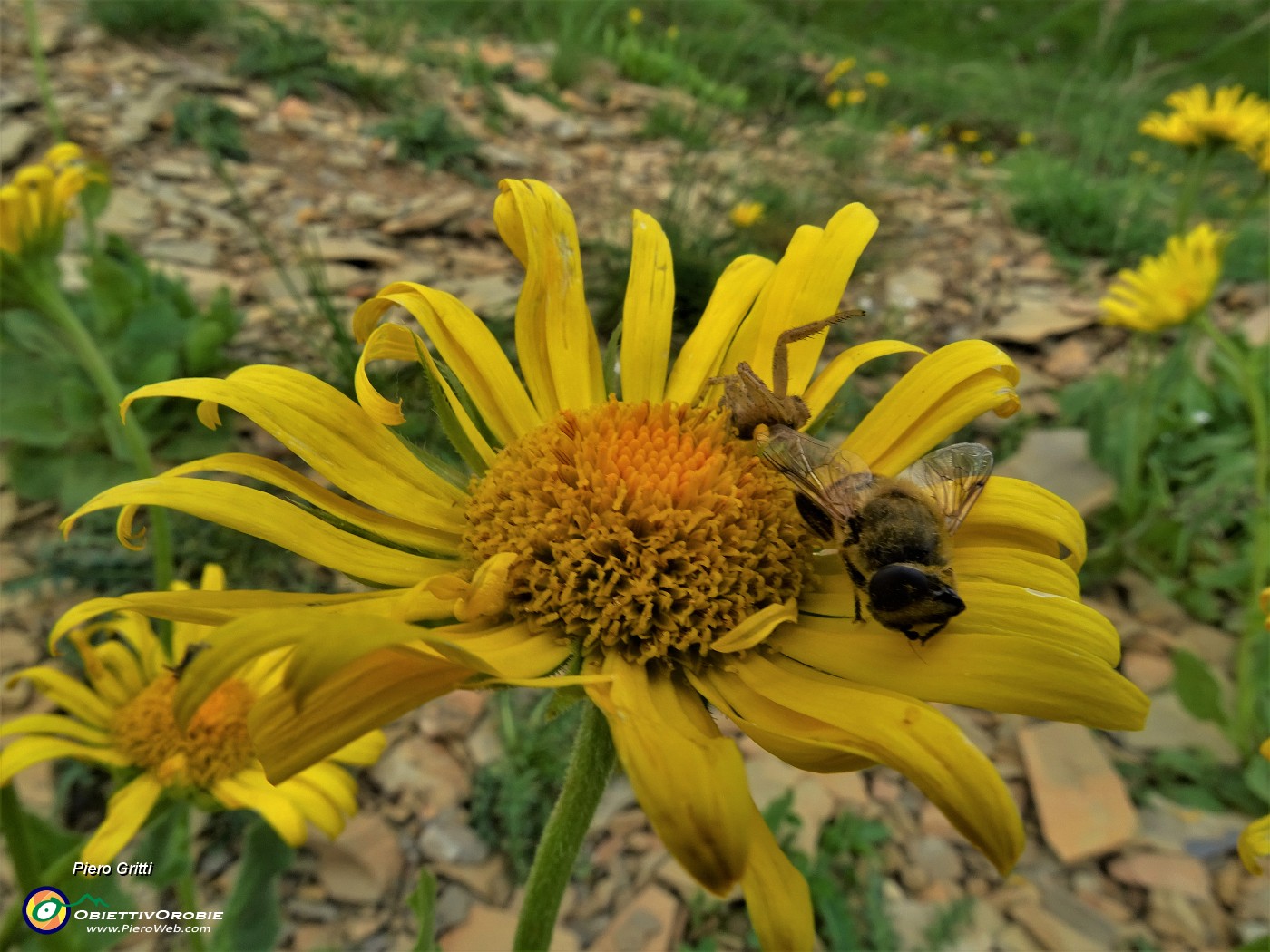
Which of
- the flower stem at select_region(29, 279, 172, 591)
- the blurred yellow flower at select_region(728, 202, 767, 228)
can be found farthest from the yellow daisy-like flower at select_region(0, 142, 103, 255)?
the blurred yellow flower at select_region(728, 202, 767, 228)

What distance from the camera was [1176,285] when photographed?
2953 mm

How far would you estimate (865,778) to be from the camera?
7.74 feet

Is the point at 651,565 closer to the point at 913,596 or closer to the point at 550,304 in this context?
the point at 913,596

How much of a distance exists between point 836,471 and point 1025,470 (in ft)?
8.38

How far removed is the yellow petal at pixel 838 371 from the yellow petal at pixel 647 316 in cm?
26

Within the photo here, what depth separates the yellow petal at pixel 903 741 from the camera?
0.75m

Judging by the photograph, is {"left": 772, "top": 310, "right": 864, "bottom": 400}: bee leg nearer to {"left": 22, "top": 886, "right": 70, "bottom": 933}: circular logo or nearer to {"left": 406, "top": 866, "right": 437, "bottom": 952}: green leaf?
{"left": 406, "top": 866, "right": 437, "bottom": 952}: green leaf

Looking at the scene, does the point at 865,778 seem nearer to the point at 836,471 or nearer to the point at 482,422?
the point at 836,471

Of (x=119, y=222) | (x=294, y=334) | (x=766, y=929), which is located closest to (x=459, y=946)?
(x=766, y=929)

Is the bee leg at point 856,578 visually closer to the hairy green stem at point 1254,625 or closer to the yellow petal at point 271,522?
the yellow petal at point 271,522

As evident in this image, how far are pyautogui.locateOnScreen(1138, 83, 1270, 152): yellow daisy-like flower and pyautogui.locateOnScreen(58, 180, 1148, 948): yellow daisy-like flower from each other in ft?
10.9

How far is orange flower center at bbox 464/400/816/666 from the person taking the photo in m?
1.06

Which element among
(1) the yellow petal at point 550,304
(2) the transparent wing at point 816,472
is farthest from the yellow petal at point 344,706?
(1) the yellow petal at point 550,304

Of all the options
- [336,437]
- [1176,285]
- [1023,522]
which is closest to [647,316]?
[336,437]
